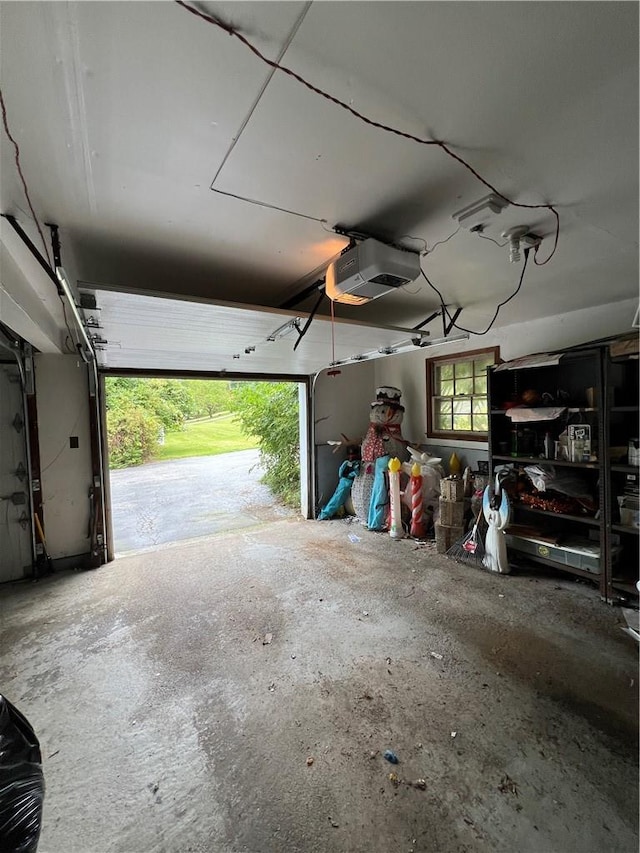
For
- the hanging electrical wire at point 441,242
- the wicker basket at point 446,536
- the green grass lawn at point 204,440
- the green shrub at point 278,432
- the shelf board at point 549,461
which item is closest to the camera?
the hanging electrical wire at point 441,242

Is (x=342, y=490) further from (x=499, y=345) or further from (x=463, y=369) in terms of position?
(x=499, y=345)

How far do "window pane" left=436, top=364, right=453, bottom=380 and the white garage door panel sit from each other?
1.42m

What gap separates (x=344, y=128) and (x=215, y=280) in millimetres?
1375

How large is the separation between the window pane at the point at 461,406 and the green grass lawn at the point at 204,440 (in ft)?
24.8

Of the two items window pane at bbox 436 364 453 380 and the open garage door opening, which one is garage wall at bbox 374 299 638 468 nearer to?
window pane at bbox 436 364 453 380

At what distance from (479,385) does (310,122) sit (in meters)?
3.71

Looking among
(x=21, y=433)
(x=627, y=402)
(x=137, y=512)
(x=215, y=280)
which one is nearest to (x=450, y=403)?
(x=627, y=402)

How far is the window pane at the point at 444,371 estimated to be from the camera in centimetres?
446

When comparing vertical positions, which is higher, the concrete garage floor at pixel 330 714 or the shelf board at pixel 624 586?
the shelf board at pixel 624 586

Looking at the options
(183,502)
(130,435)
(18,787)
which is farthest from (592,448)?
(130,435)

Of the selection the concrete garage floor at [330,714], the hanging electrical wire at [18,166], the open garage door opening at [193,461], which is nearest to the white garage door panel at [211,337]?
the hanging electrical wire at [18,166]

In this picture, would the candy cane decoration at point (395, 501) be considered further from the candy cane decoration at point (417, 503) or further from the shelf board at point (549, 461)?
the shelf board at point (549, 461)

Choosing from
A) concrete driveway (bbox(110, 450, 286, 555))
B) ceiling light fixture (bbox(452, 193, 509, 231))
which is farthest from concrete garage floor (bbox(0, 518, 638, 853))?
ceiling light fixture (bbox(452, 193, 509, 231))

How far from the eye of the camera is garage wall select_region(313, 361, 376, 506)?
512 centimetres
